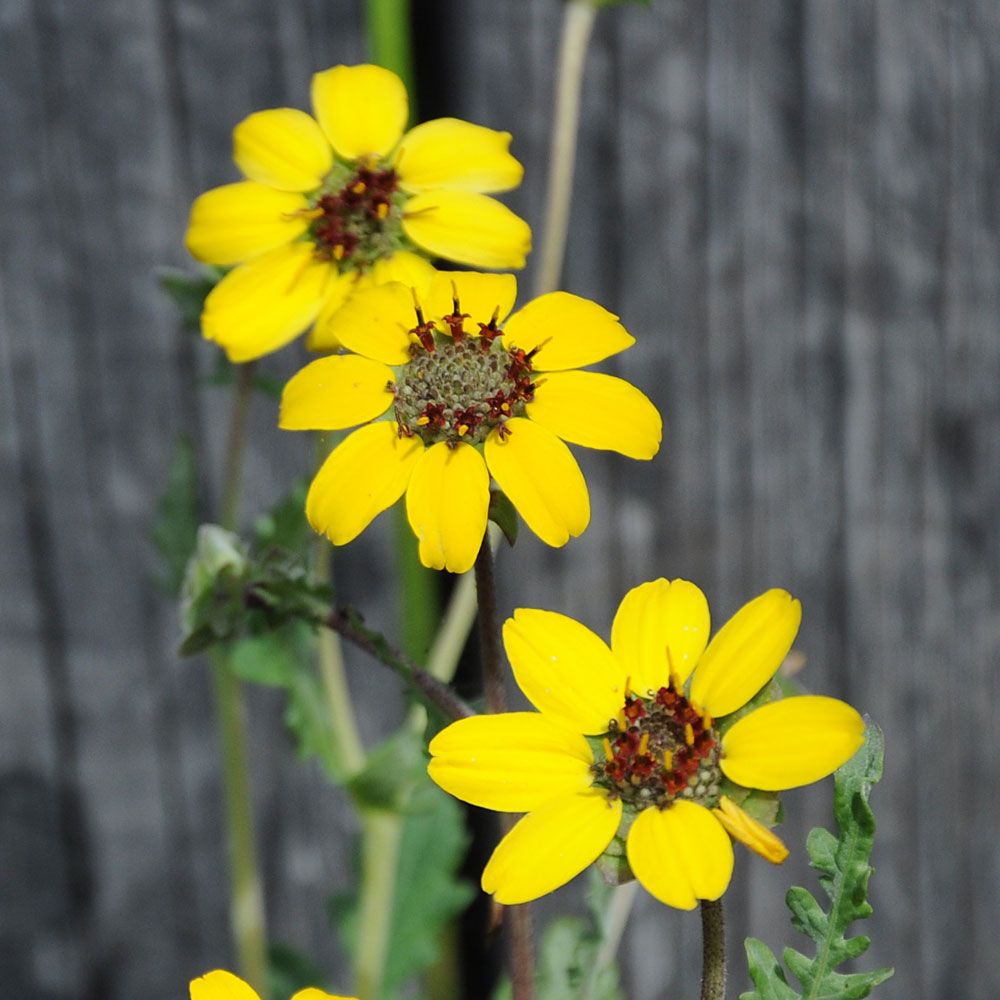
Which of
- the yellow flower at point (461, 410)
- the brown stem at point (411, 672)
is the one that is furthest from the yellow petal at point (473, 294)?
the brown stem at point (411, 672)

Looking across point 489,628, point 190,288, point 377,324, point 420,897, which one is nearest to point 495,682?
point 489,628

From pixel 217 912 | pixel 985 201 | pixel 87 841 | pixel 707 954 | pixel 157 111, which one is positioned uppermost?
pixel 157 111

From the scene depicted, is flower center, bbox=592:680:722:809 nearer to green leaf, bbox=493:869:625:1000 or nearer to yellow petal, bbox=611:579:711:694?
yellow petal, bbox=611:579:711:694

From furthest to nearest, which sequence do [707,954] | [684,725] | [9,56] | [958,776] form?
[958,776] → [9,56] → [684,725] → [707,954]

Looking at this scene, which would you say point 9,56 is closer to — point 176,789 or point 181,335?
point 181,335

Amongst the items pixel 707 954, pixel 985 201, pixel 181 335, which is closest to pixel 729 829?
pixel 707 954

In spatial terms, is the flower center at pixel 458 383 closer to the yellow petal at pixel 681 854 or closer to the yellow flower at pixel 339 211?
the yellow flower at pixel 339 211
